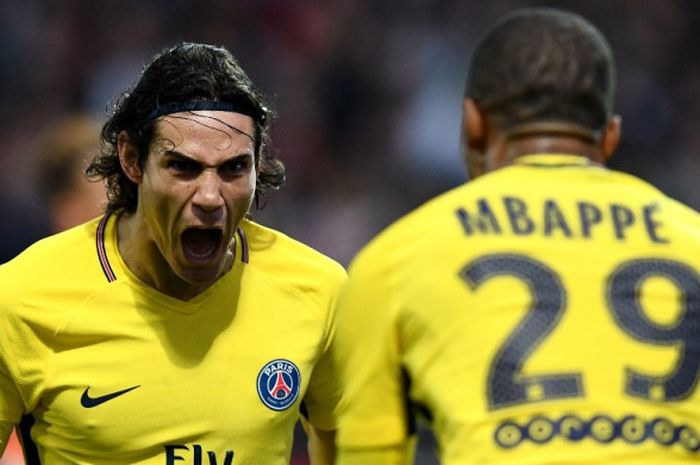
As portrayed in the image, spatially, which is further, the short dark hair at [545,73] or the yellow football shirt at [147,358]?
the yellow football shirt at [147,358]

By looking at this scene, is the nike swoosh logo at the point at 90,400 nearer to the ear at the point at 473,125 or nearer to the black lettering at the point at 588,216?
the ear at the point at 473,125

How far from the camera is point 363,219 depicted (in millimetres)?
11062

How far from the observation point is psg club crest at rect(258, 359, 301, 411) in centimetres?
453

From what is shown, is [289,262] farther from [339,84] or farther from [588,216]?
[339,84]

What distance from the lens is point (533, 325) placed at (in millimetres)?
3268

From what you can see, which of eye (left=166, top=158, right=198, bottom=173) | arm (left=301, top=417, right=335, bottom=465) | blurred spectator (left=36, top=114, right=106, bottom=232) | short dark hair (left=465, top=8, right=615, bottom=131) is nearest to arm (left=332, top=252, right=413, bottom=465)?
short dark hair (left=465, top=8, right=615, bottom=131)

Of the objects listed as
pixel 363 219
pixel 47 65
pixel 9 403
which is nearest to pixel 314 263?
pixel 9 403

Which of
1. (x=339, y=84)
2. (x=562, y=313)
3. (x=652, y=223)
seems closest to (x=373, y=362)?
(x=562, y=313)

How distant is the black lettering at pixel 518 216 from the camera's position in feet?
11.0

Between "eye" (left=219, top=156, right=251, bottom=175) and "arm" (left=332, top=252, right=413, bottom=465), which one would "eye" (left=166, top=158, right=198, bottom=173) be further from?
"arm" (left=332, top=252, right=413, bottom=465)

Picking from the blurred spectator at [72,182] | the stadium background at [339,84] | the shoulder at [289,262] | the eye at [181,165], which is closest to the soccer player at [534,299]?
the eye at [181,165]

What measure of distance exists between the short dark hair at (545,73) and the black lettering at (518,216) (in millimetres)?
171

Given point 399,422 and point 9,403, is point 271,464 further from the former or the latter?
point 399,422

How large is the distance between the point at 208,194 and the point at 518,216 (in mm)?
1269
